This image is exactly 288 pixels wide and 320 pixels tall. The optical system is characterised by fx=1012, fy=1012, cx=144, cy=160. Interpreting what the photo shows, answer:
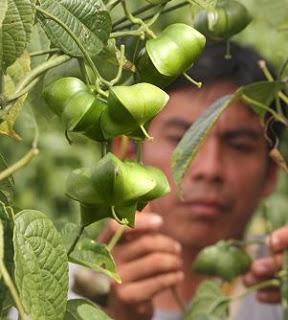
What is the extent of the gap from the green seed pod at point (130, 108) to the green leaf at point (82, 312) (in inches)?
5.4

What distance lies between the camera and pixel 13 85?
774 mm

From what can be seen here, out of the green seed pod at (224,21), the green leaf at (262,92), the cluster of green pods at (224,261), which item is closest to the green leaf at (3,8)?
the green seed pod at (224,21)

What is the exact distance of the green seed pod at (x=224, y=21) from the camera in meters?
0.85

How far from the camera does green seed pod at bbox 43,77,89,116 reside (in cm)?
66

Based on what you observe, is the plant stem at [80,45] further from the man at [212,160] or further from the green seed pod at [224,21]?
the man at [212,160]

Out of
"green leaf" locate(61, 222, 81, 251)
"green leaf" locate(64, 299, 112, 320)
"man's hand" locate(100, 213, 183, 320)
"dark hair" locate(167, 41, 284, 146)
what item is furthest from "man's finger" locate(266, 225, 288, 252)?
"dark hair" locate(167, 41, 284, 146)

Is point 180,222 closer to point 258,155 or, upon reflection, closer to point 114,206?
point 258,155

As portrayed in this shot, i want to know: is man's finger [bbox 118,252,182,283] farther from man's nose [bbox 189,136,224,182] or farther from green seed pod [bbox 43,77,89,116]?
green seed pod [bbox 43,77,89,116]

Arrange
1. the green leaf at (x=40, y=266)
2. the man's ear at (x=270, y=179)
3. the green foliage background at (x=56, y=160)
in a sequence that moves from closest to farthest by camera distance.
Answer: the green leaf at (x=40, y=266) → the man's ear at (x=270, y=179) → the green foliage background at (x=56, y=160)

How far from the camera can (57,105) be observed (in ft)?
2.24

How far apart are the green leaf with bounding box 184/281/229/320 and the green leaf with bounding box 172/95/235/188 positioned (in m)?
0.42

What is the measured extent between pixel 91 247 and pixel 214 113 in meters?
0.18

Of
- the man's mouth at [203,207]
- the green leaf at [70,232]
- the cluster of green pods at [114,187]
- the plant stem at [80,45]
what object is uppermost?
the plant stem at [80,45]

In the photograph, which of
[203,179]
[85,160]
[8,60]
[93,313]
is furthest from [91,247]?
[85,160]
